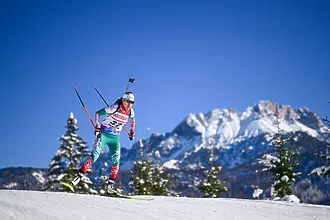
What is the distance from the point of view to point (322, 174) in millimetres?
19406

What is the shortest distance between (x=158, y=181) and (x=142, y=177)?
2293 mm

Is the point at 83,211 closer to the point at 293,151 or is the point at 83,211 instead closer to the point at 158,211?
the point at 158,211

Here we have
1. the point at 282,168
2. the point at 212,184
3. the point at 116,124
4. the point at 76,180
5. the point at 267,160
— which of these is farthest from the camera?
the point at 212,184

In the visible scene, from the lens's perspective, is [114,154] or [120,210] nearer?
[120,210]

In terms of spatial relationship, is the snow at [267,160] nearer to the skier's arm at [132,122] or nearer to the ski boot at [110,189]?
the skier's arm at [132,122]

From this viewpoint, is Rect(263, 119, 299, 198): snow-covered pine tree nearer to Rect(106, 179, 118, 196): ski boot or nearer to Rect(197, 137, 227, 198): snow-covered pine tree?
Rect(197, 137, 227, 198): snow-covered pine tree

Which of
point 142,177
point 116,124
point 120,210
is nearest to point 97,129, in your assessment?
point 116,124

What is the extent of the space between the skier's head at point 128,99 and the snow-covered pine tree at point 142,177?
24918 mm

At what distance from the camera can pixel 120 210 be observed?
20.1 feet

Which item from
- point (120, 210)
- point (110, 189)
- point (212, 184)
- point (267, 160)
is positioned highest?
point (267, 160)

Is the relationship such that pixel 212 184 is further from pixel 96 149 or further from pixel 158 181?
pixel 96 149

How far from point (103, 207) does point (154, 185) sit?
3018cm

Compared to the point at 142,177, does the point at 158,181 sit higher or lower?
lower

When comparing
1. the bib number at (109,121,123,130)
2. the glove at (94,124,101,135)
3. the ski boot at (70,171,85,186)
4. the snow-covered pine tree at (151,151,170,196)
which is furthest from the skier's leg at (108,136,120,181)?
the snow-covered pine tree at (151,151,170,196)
